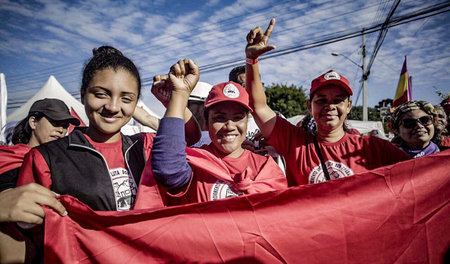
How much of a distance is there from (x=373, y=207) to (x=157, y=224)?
113cm

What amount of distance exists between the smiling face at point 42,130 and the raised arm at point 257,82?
238 centimetres

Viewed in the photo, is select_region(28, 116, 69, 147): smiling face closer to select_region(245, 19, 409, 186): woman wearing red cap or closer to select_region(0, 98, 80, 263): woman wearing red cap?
select_region(0, 98, 80, 263): woman wearing red cap

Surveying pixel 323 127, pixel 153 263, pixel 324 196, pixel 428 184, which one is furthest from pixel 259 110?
pixel 153 263

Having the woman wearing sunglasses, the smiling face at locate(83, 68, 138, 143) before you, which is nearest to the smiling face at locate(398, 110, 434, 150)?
the woman wearing sunglasses

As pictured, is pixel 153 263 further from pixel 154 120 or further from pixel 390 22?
pixel 390 22

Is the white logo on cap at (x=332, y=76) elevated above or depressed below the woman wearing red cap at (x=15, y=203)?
above

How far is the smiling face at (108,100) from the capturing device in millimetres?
1528

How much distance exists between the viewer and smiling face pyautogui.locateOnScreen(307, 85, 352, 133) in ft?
6.42

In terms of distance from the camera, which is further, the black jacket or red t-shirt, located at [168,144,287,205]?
red t-shirt, located at [168,144,287,205]

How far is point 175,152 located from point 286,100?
1222 inches

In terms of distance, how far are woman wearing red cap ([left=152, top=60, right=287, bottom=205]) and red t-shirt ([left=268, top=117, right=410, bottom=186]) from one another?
11.9 inches

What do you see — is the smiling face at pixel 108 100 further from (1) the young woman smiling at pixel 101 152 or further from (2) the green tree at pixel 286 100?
(2) the green tree at pixel 286 100

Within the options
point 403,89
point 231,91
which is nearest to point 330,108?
point 231,91

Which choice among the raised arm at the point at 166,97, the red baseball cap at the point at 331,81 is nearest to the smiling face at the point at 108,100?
the raised arm at the point at 166,97
